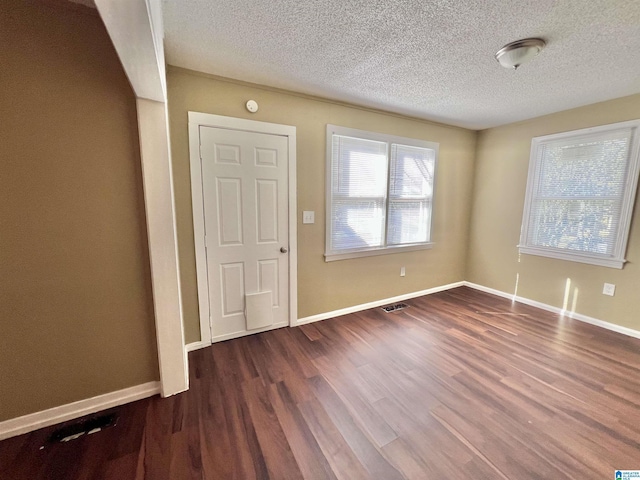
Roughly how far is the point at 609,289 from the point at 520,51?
9.15 ft

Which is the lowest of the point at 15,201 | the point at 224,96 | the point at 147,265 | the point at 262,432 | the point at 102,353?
the point at 262,432

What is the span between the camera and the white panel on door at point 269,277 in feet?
8.58

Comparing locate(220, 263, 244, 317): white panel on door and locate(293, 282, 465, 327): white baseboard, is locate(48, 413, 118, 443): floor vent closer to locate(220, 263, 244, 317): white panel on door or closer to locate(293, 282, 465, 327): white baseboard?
locate(220, 263, 244, 317): white panel on door

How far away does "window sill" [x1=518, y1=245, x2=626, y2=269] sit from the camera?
2.74 meters

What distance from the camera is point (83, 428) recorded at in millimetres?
1554

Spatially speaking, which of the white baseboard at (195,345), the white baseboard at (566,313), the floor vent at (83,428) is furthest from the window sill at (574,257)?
the floor vent at (83,428)

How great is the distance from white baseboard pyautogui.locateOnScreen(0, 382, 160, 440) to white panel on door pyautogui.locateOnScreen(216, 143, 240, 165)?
6.08 ft

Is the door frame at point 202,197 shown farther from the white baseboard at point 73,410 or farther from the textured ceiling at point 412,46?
the white baseboard at point 73,410

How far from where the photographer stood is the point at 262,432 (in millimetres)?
1536

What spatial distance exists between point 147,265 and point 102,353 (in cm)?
63

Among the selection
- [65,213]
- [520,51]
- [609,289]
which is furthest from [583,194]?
[65,213]

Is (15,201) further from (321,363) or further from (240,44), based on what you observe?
(321,363)

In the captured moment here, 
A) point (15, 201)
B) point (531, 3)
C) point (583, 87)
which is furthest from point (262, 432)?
point (583, 87)

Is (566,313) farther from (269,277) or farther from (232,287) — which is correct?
(232,287)
